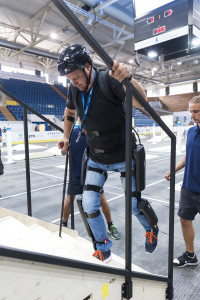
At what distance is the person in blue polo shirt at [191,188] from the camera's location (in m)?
2.03

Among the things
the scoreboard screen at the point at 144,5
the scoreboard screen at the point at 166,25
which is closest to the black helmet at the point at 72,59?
the scoreboard screen at the point at 166,25

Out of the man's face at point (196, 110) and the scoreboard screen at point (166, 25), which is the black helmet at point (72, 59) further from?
the scoreboard screen at point (166, 25)

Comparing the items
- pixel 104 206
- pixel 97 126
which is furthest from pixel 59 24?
pixel 97 126

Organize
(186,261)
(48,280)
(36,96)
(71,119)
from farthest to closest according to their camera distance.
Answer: (36,96) < (186,261) < (71,119) < (48,280)

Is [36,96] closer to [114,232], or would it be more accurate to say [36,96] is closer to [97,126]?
[114,232]

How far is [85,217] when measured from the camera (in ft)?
5.47

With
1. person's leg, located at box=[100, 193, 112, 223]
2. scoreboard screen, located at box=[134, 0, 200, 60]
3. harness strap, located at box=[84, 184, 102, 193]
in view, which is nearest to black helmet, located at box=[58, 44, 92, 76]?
harness strap, located at box=[84, 184, 102, 193]

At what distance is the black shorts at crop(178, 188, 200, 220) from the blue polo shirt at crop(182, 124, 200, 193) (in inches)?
2.2

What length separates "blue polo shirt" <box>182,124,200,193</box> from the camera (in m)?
2.03

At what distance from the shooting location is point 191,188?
2.05 meters

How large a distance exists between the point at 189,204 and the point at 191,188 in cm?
16

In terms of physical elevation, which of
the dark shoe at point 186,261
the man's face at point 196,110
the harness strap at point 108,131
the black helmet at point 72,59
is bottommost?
the dark shoe at point 186,261

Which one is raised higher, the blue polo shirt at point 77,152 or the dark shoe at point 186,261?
the blue polo shirt at point 77,152

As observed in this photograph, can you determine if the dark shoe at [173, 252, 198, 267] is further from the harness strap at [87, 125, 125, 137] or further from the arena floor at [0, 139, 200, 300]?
the harness strap at [87, 125, 125, 137]
